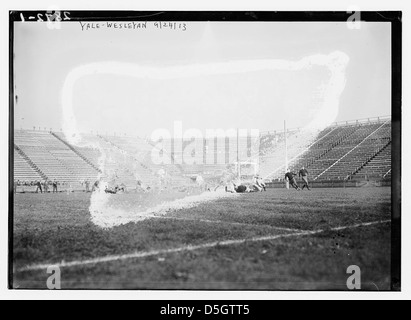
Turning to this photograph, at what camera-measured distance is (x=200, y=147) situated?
5.36 metres

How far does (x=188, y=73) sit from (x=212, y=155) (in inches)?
31.2

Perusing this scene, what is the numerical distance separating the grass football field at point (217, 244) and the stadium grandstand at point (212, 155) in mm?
186

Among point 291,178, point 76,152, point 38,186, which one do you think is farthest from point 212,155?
point 38,186

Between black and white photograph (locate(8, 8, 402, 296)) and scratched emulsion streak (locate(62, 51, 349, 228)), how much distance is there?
1 cm

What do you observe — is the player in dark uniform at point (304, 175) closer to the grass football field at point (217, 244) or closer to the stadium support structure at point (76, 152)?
the grass football field at point (217, 244)

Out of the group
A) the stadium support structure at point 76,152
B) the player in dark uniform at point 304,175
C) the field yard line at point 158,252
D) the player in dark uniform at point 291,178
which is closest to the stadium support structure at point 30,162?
the stadium support structure at point 76,152

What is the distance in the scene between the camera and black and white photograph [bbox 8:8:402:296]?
5195 millimetres

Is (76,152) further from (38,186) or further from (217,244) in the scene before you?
(217,244)

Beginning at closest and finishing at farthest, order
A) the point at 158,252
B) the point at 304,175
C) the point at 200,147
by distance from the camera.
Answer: the point at 158,252 → the point at 200,147 → the point at 304,175

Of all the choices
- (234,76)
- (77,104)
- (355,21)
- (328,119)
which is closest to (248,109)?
(234,76)

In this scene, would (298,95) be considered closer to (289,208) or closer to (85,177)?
(289,208)

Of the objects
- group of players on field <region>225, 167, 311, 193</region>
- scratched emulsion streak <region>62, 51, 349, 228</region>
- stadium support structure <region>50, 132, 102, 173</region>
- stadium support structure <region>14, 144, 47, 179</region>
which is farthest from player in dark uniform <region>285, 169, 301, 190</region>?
stadium support structure <region>14, 144, 47, 179</region>

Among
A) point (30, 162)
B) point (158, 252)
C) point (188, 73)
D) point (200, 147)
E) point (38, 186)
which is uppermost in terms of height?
point (188, 73)
